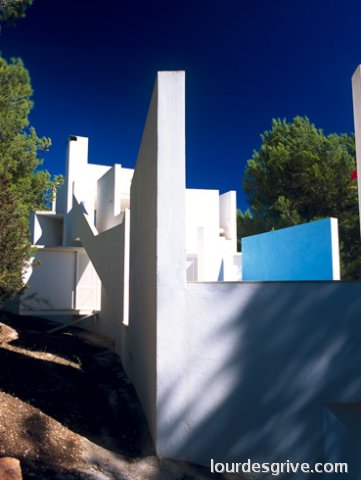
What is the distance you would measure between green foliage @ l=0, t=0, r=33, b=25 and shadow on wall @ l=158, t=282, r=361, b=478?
754cm

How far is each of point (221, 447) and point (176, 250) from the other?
2.11 metres

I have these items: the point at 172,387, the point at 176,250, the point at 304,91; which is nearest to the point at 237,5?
the point at 304,91

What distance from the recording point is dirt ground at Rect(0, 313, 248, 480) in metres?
3.54

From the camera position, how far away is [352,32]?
12984mm

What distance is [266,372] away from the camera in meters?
3.88

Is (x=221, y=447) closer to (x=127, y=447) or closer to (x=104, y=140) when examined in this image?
(x=127, y=447)

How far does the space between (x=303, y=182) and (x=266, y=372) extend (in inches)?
603

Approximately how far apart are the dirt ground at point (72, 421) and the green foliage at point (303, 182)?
13166 millimetres

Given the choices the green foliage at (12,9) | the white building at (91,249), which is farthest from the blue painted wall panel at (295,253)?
the green foliage at (12,9)

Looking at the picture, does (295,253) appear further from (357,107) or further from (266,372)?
(266,372)

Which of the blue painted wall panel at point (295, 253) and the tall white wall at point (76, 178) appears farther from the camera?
the tall white wall at point (76, 178)

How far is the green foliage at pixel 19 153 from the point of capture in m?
7.22

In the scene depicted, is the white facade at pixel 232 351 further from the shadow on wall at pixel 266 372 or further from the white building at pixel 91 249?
the white building at pixel 91 249

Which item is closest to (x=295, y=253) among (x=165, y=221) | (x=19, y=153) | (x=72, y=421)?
(x=165, y=221)
